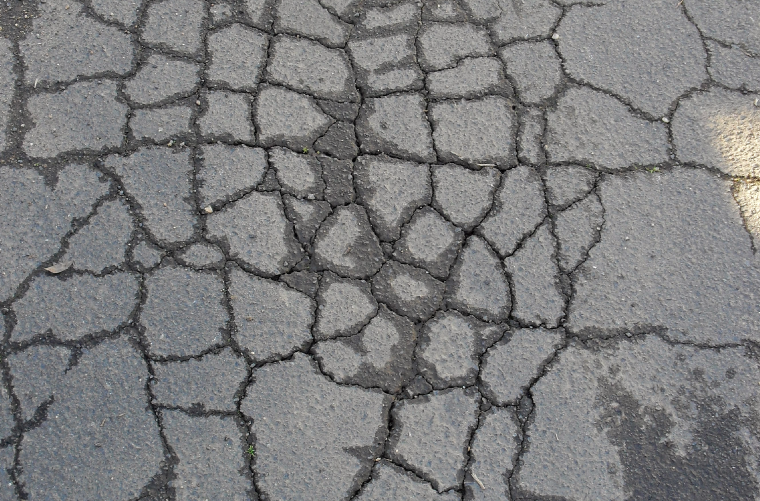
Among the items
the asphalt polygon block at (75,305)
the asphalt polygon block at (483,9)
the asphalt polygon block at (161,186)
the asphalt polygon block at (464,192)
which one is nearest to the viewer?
the asphalt polygon block at (75,305)

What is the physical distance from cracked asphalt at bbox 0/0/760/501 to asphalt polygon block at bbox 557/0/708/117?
14 millimetres

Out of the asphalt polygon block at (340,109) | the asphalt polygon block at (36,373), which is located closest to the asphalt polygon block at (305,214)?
the asphalt polygon block at (340,109)

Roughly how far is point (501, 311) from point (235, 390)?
111cm

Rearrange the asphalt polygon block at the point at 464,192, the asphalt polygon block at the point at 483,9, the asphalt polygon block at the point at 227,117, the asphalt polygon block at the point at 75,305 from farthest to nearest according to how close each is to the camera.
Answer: the asphalt polygon block at the point at 483,9, the asphalt polygon block at the point at 227,117, the asphalt polygon block at the point at 464,192, the asphalt polygon block at the point at 75,305

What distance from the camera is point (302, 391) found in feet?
7.84

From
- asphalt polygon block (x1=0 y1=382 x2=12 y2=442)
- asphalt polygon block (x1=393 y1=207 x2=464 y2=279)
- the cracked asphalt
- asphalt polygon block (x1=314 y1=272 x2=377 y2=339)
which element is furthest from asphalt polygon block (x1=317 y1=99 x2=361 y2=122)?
asphalt polygon block (x1=0 y1=382 x2=12 y2=442)

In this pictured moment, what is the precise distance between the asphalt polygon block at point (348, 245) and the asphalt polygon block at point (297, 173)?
152 millimetres

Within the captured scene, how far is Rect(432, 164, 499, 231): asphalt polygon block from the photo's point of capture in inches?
109

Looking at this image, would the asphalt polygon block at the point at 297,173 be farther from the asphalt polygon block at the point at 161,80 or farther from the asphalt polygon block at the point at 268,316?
the asphalt polygon block at the point at 161,80

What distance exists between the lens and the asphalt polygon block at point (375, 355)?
2.43 m

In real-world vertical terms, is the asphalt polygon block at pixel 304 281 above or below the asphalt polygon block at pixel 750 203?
below

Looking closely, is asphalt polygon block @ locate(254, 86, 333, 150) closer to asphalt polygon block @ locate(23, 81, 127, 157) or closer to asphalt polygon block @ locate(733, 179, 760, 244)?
asphalt polygon block @ locate(23, 81, 127, 157)

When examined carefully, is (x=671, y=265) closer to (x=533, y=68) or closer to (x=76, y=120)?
(x=533, y=68)

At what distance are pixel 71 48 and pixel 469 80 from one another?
1.95 metres
